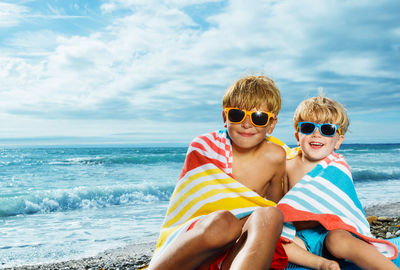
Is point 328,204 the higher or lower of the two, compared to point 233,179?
lower

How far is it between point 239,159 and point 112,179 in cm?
1406

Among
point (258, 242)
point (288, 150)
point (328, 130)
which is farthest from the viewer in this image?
point (288, 150)

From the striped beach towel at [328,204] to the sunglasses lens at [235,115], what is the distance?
2.18 feet

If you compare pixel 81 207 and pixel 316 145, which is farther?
pixel 81 207

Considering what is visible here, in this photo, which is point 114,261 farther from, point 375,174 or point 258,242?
point 375,174

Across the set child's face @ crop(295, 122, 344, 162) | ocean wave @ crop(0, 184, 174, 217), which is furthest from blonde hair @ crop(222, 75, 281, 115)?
ocean wave @ crop(0, 184, 174, 217)

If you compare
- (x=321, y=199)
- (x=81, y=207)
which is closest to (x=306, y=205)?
(x=321, y=199)

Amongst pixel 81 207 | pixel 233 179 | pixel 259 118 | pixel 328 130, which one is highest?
pixel 259 118

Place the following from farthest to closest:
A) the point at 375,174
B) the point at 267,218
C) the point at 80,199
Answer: the point at 375,174, the point at 80,199, the point at 267,218

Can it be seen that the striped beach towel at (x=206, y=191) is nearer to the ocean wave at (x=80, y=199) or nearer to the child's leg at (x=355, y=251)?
the child's leg at (x=355, y=251)

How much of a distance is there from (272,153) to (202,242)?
42.5 inches

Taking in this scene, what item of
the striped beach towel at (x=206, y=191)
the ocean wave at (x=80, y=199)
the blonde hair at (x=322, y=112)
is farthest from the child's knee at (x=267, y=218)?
the ocean wave at (x=80, y=199)

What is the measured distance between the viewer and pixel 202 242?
2.02 meters

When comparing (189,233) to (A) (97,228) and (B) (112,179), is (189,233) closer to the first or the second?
(A) (97,228)
